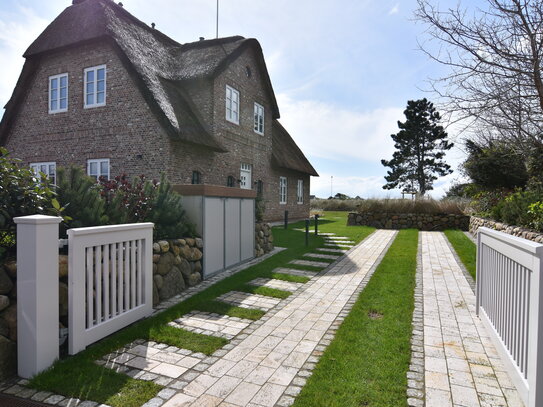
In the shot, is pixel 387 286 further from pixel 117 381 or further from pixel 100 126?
pixel 100 126

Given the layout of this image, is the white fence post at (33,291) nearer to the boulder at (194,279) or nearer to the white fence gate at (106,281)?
the white fence gate at (106,281)

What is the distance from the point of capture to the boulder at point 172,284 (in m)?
5.31

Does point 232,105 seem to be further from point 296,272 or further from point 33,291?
point 33,291

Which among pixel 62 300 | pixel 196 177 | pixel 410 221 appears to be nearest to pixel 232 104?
pixel 196 177

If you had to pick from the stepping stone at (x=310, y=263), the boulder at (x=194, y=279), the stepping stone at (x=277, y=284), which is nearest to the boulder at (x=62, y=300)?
the boulder at (x=194, y=279)

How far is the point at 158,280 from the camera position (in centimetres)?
519

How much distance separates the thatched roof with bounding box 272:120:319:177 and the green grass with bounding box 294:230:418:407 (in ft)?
48.3

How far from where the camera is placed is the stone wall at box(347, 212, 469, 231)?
16.5m

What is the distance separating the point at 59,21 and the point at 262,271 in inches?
577

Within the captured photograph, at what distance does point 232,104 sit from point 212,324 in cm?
1325

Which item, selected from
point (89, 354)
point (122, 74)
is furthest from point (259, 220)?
point (122, 74)

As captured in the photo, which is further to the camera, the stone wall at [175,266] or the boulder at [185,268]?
the boulder at [185,268]

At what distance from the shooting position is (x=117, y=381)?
291cm

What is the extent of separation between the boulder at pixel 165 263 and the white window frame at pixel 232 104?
36.2 feet
